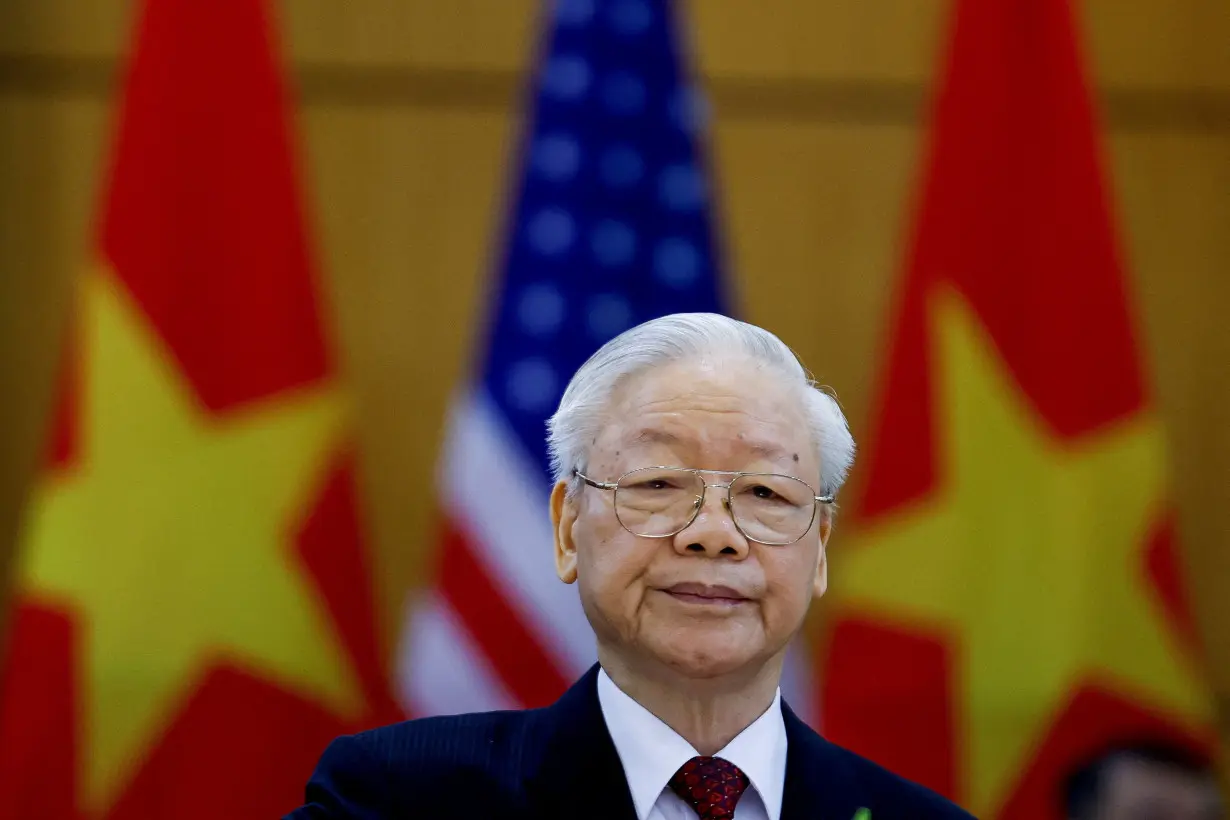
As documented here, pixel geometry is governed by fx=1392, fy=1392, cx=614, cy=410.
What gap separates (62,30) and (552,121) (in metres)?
1.50

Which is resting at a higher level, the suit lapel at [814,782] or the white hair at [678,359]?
the white hair at [678,359]

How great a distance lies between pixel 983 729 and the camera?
3250mm

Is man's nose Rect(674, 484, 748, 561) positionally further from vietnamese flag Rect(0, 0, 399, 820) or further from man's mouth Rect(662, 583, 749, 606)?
vietnamese flag Rect(0, 0, 399, 820)

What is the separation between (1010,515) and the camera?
130 inches

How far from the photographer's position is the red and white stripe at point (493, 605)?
3211mm

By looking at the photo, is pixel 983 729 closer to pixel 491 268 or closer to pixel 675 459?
pixel 491 268

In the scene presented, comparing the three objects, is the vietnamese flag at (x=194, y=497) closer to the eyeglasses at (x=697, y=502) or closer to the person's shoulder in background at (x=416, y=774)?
the person's shoulder in background at (x=416, y=774)

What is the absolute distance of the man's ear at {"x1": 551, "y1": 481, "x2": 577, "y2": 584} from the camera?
160 centimetres

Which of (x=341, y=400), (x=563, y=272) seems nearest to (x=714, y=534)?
(x=563, y=272)

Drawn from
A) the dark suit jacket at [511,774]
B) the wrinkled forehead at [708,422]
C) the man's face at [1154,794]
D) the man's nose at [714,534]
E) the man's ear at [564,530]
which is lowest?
the man's face at [1154,794]

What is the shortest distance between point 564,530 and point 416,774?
32 cm

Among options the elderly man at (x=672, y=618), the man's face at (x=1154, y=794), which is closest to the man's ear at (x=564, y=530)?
the elderly man at (x=672, y=618)

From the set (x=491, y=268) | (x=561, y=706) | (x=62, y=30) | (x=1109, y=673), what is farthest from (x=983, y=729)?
(x=62, y=30)

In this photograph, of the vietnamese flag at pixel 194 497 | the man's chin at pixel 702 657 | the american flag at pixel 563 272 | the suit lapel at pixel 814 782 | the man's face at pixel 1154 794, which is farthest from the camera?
the american flag at pixel 563 272
